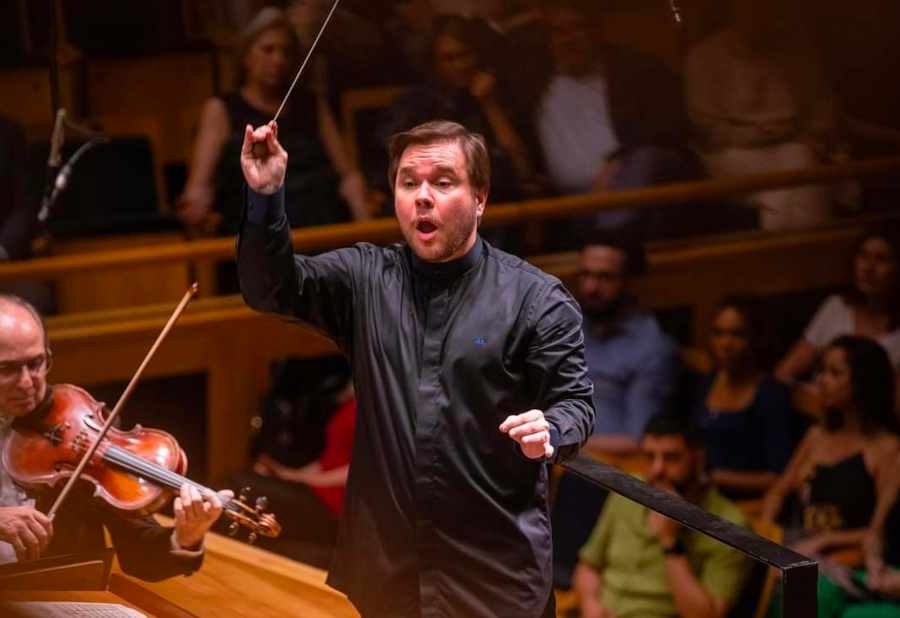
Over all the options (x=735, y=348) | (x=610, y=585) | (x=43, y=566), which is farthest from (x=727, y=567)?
(x=43, y=566)

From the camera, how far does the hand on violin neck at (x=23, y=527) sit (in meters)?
2.21

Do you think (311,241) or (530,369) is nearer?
(530,369)

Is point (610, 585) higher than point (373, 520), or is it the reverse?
point (373, 520)

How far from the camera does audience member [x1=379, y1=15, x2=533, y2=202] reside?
3975 millimetres

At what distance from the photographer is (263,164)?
2.00 metres

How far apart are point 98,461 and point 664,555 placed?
6.24ft

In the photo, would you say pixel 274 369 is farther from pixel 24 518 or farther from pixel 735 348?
pixel 24 518

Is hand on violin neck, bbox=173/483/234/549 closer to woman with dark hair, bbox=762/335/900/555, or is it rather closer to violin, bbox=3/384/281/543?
violin, bbox=3/384/281/543

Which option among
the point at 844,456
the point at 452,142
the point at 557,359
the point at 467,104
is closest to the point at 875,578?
the point at 844,456

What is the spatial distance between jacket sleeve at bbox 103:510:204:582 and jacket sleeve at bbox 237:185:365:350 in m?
0.42

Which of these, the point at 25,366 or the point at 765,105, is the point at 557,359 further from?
the point at 765,105

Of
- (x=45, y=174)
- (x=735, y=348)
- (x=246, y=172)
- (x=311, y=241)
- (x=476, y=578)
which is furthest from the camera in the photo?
(x=735, y=348)

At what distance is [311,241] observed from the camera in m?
3.80

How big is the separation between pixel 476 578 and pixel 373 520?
0.16m
